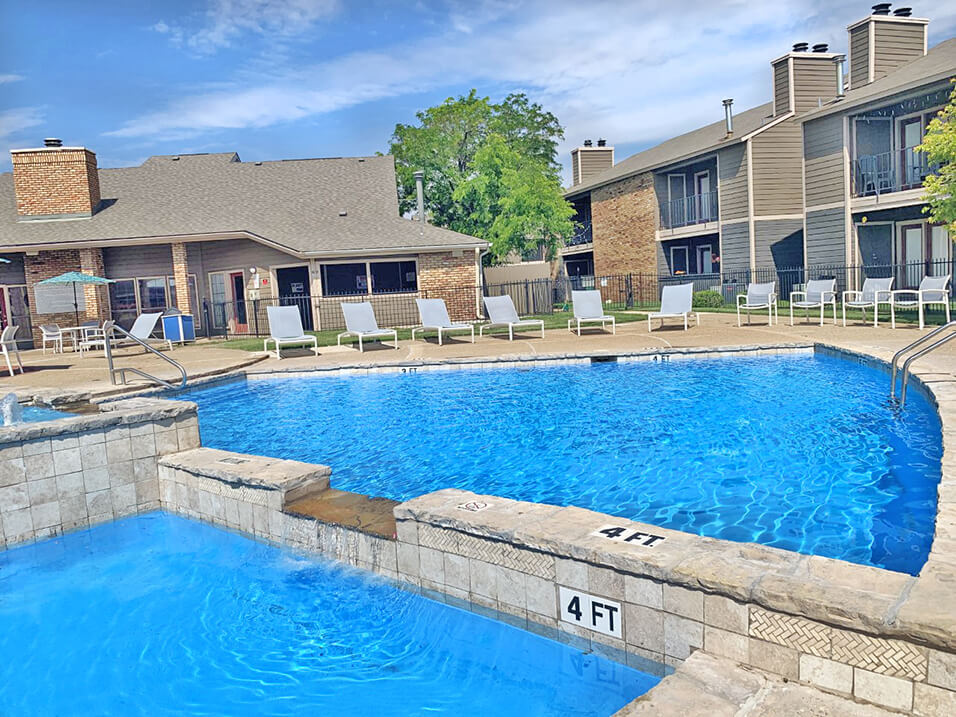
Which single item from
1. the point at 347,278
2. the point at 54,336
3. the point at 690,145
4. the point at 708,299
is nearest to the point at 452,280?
the point at 347,278

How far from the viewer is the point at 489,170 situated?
25609 millimetres

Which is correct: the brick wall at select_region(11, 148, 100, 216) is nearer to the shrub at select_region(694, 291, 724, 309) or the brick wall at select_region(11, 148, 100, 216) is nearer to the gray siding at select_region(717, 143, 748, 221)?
the shrub at select_region(694, 291, 724, 309)

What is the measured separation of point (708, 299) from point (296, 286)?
13134 mm

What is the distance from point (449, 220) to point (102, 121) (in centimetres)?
2183

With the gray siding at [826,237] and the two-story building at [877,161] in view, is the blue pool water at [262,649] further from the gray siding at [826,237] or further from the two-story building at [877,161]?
the gray siding at [826,237]

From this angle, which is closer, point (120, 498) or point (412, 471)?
point (120, 498)

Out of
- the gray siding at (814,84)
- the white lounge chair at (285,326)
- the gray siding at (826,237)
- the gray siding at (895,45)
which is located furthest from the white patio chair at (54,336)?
the gray siding at (895,45)

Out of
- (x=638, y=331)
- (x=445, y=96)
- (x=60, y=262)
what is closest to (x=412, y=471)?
(x=638, y=331)

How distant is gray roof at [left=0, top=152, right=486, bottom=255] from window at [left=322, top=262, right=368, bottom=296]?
0.99 m

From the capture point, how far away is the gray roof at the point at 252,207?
2133cm

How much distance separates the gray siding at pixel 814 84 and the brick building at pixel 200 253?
1188 centimetres

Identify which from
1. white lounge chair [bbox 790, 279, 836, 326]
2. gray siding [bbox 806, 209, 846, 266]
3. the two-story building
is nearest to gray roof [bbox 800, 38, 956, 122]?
the two-story building

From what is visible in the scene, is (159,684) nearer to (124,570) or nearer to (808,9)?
(124,570)

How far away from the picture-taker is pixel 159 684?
12.0 ft
